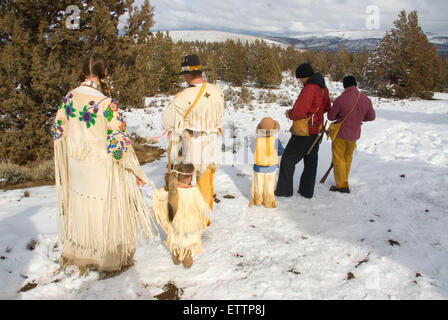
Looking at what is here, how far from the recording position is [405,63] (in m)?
22.0

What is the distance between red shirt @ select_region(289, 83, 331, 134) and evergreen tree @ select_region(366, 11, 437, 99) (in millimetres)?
21136

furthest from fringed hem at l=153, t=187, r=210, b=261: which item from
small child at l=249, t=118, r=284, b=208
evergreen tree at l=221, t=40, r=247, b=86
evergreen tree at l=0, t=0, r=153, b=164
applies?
evergreen tree at l=221, t=40, r=247, b=86

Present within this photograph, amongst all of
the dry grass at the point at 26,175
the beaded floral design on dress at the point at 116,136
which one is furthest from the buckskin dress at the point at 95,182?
the dry grass at the point at 26,175

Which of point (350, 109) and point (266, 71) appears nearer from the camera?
point (350, 109)

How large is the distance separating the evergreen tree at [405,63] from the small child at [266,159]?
21855 mm

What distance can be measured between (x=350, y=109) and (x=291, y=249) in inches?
99.7

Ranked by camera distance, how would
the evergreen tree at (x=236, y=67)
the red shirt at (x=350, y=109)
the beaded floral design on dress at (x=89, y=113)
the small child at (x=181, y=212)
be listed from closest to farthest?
the beaded floral design on dress at (x=89, y=113) < the small child at (x=181, y=212) < the red shirt at (x=350, y=109) < the evergreen tree at (x=236, y=67)

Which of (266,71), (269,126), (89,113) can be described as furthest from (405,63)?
(89,113)

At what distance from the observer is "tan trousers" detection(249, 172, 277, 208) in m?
4.34

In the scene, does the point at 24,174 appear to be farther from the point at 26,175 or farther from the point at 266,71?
the point at 266,71

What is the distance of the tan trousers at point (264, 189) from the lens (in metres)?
4.34

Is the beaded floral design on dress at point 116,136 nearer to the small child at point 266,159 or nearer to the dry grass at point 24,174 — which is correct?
the small child at point 266,159

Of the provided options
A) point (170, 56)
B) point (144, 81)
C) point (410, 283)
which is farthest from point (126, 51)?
point (170, 56)

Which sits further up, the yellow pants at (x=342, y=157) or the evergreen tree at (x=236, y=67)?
the evergreen tree at (x=236, y=67)
